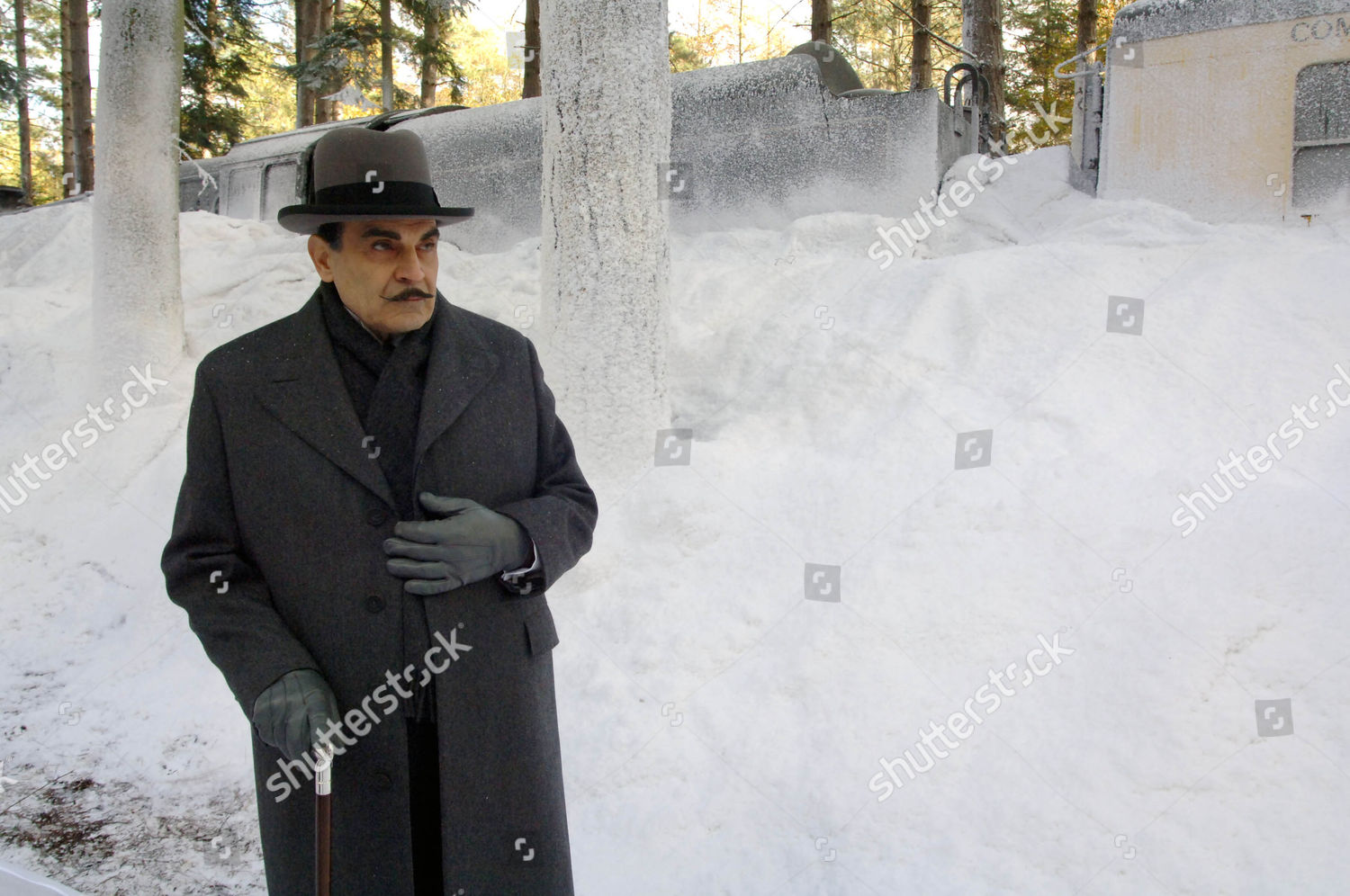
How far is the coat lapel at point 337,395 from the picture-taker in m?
2.02

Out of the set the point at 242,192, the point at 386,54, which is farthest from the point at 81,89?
the point at 242,192

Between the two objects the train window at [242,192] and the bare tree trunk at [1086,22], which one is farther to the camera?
the bare tree trunk at [1086,22]

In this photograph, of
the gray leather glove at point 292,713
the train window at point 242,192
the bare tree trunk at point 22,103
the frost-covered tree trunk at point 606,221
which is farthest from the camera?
the bare tree trunk at point 22,103

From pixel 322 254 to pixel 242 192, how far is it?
35.4 feet

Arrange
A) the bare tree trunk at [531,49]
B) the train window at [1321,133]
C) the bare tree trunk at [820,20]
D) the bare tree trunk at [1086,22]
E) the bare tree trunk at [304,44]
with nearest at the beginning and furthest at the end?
the train window at [1321,133]
the bare tree trunk at [531,49]
the bare tree trunk at [820,20]
the bare tree trunk at [1086,22]
the bare tree trunk at [304,44]

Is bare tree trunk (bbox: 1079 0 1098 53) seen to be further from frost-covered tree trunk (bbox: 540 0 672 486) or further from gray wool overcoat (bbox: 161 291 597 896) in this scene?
gray wool overcoat (bbox: 161 291 597 896)

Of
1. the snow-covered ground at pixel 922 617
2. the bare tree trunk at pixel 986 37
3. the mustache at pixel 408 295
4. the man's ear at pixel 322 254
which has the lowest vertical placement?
the snow-covered ground at pixel 922 617

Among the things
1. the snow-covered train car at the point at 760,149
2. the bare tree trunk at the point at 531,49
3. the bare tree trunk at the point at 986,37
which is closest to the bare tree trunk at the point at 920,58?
the bare tree trunk at the point at 986,37

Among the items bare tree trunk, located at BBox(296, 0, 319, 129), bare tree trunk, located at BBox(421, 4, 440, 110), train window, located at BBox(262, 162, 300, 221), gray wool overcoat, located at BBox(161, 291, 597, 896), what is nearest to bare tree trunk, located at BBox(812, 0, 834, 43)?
bare tree trunk, located at BBox(421, 4, 440, 110)

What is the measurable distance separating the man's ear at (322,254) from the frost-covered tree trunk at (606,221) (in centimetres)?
267

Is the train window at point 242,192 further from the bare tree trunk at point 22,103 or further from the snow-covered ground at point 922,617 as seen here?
the bare tree trunk at point 22,103

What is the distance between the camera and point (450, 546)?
1.94 metres

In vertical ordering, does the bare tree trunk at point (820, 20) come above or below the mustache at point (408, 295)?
above

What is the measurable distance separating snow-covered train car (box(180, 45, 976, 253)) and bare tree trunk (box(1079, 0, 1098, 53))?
336 inches
